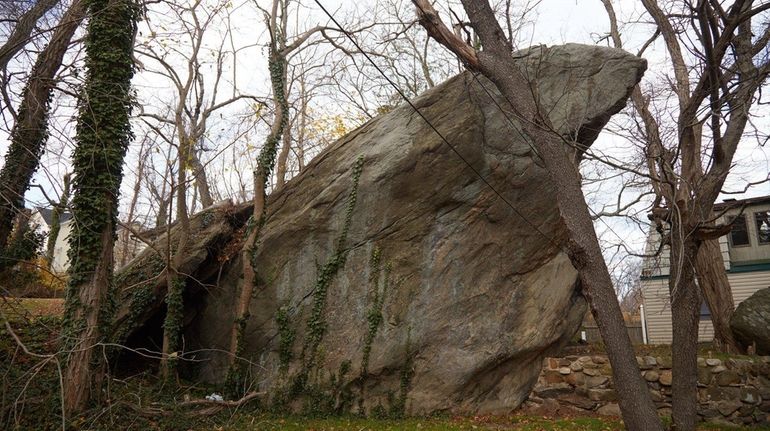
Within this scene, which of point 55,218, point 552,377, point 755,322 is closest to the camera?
point 552,377

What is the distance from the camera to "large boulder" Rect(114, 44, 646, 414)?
399 inches

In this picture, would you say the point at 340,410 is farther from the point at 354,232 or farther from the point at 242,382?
the point at 354,232

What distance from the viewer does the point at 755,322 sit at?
444 inches

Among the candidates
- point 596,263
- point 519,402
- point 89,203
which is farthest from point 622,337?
point 89,203

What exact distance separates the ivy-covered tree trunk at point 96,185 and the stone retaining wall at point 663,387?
810 centimetres

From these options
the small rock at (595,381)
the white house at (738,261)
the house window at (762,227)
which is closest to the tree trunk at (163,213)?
the small rock at (595,381)

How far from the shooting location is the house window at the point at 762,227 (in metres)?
19.3

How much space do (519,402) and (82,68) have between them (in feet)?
32.9

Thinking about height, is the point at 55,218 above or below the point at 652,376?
above

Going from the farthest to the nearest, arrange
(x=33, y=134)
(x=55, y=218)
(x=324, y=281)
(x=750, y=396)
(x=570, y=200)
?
1. (x=55, y=218)
2. (x=324, y=281)
3. (x=750, y=396)
4. (x=33, y=134)
5. (x=570, y=200)

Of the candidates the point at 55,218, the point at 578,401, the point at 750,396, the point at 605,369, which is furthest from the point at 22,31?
the point at 750,396

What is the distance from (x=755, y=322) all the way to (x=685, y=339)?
510 centimetres

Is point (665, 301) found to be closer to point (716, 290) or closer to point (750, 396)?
point (716, 290)

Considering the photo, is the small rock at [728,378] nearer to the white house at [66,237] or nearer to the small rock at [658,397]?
the small rock at [658,397]
